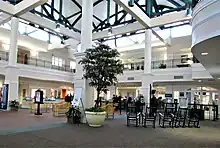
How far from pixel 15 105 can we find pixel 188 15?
12.9 meters

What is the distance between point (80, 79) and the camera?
11.1m

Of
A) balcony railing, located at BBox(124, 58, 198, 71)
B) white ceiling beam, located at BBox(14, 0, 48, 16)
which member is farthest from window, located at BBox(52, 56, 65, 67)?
white ceiling beam, located at BBox(14, 0, 48, 16)

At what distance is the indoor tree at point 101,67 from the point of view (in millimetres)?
9823

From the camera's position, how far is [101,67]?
9.79 metres

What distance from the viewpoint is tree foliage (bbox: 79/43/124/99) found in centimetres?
982

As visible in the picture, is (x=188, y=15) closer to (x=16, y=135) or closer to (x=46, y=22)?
(x=46, y=22)

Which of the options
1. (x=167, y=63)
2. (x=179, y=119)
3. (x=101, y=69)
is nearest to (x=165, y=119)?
(x=179, y=119)

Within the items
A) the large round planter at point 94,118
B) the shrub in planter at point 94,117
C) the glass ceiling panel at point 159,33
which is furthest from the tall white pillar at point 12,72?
the glass ceiling panel at point 159,33

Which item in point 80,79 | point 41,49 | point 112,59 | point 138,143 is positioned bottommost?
point 138,143

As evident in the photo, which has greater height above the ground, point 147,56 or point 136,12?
point 136,12

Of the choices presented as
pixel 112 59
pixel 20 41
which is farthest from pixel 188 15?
pixel 20 41

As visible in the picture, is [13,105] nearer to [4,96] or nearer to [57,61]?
[4,96]

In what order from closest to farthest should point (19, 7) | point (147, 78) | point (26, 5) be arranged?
point (26, 5), point (19, 7), point (147, 78)

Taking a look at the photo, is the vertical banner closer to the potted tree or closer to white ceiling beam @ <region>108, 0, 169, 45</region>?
the potted tree
